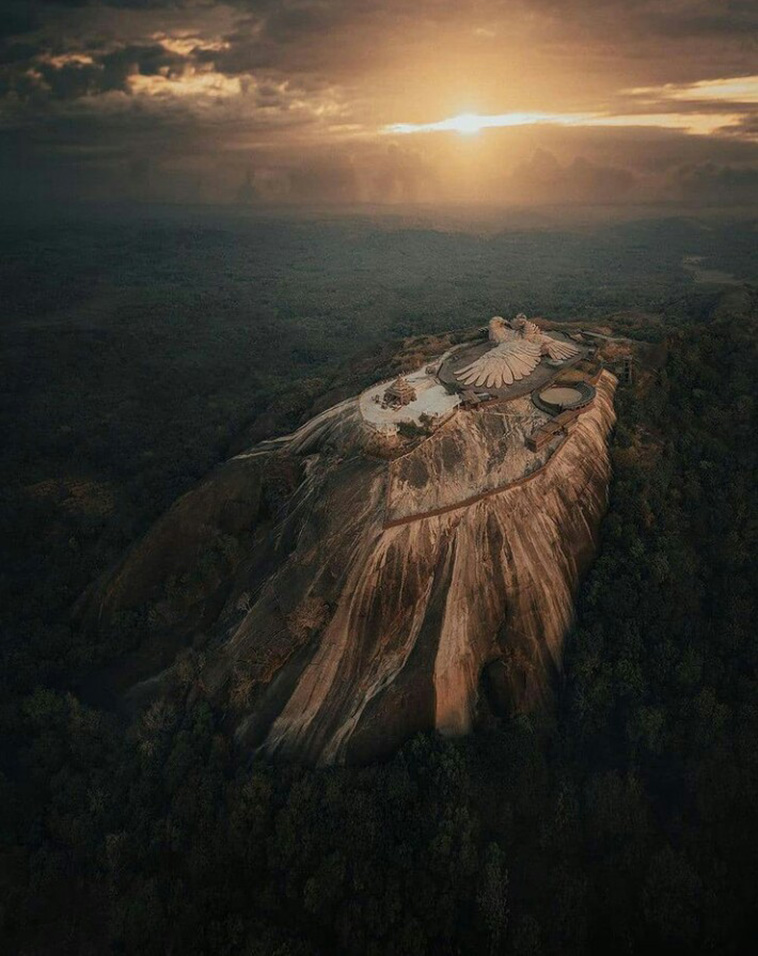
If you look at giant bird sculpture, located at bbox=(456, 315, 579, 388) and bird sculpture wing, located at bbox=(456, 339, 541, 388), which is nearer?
bird sculpture wing, located at bbox=(456, 339, 541, 388)

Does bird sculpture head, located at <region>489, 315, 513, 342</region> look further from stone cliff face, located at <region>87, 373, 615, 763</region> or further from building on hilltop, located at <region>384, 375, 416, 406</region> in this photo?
stone cliff face, located at <region>87, 373, 615, 763</region>

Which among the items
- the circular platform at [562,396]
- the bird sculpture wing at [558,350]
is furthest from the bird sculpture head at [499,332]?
the circular platform at [562,396]

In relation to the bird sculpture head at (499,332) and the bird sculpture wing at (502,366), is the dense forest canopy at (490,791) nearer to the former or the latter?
the bird sculpture wing at (502,366)

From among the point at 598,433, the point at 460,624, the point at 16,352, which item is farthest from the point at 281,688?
the point at 16,352

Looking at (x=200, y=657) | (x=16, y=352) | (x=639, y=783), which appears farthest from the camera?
(x=16, y=352)

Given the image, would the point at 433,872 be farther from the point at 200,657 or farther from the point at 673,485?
the point at 673,485

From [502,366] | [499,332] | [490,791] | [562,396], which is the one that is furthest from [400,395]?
[490,791]

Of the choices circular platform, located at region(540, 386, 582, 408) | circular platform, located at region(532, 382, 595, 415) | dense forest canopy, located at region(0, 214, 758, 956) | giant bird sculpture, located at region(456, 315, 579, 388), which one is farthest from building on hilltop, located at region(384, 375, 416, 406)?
dense forest canopy, located at region(0, 214, 758, 956)
